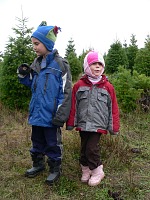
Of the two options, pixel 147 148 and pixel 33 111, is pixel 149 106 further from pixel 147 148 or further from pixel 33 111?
pixel 33 111

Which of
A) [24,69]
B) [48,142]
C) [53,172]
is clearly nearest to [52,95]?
[24,69]

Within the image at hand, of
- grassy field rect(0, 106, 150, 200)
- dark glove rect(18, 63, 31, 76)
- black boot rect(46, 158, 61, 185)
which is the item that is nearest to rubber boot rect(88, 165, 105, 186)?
grassy field rect(0, 106, 150, 200)

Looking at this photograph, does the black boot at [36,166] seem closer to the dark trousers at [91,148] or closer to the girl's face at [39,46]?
the dark trousers at [91,148]

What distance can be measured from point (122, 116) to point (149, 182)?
9.10ft

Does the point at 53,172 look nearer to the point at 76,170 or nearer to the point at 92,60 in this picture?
the point at 76,170

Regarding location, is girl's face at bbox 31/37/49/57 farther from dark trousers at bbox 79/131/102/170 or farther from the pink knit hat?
dark trousers at bbox 79/131/102/170

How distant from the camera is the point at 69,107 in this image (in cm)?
344

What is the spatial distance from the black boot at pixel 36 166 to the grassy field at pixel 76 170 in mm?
65

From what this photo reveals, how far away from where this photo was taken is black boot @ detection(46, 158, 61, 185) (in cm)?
354

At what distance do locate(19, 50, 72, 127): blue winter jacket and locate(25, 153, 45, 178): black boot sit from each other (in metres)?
0.55

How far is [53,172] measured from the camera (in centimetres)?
363

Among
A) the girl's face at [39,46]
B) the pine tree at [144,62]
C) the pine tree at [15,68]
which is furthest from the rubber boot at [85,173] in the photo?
the pine tree at [144,62]

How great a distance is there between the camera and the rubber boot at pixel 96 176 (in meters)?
3.58

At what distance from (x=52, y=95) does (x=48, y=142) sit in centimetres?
58
